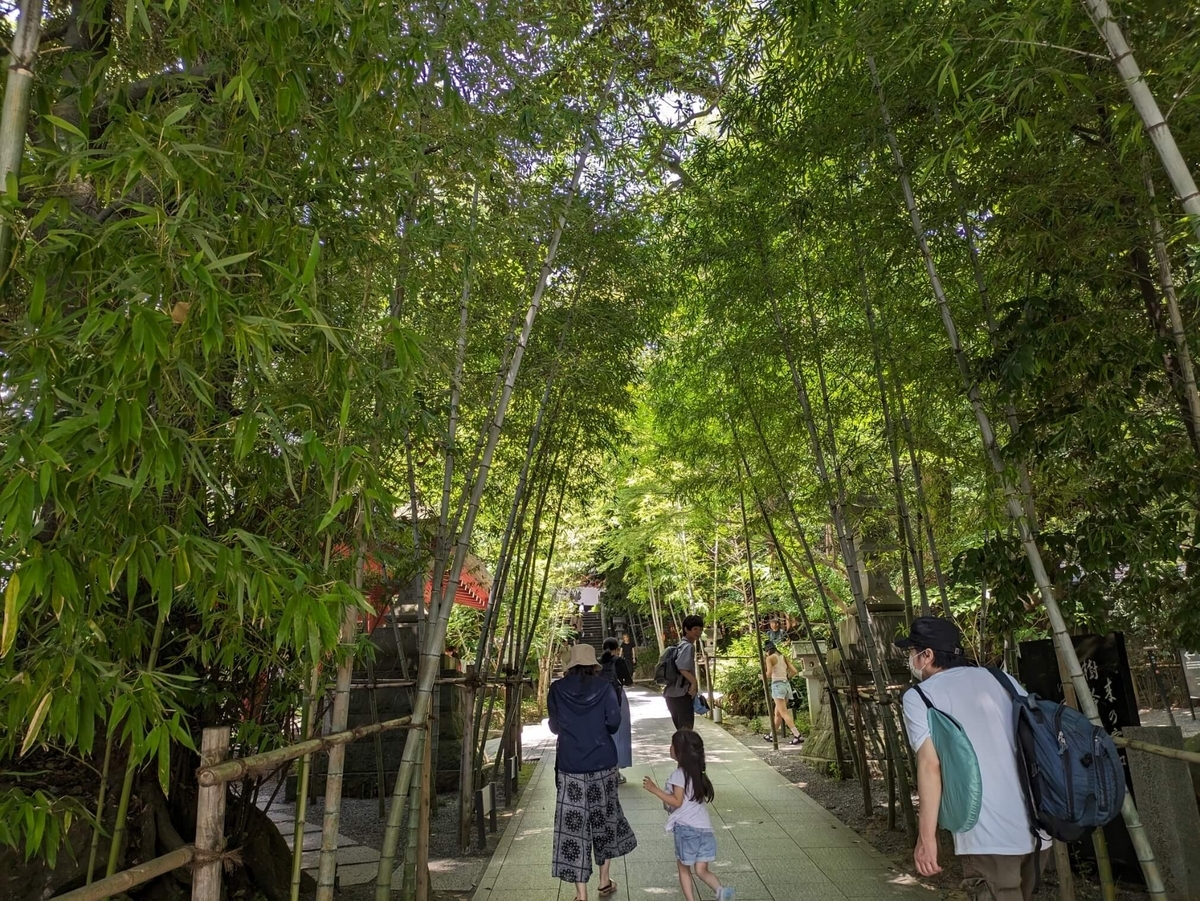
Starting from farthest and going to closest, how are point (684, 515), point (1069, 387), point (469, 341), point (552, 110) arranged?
point (684, 515), point (469, 341), point (552, 110), point (1069, 387)

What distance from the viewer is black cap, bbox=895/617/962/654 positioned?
2.41 m

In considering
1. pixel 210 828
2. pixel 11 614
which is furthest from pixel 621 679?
pixel 11 614

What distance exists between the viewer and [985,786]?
2221 millimetres

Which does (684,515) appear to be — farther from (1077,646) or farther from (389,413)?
(389,413)

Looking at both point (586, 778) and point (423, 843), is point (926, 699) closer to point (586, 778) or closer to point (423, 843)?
point (586, 778)

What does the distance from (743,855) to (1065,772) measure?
2779 millimetres

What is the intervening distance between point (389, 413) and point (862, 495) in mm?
4715

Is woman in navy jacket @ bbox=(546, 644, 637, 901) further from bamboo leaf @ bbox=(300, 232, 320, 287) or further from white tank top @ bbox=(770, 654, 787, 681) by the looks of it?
white tank top @ bbox=(770, 654, 787, 681)

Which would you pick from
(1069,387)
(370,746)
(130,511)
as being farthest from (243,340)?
(370,746)

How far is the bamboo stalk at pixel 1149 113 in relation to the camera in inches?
82.3

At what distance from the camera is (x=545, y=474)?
6051mm

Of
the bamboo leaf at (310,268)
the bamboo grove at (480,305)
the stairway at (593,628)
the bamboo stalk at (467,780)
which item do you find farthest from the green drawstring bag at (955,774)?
the stairway at (593,628)

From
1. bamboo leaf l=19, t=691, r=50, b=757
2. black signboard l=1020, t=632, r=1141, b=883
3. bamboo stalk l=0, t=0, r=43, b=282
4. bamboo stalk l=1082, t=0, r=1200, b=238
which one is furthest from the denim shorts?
bamboo stalk l=0, t=0, r=43, b=282

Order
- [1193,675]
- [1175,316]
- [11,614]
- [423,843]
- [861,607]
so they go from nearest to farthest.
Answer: [11,614], [1175,316], [423,843], [861,607], [1193,675]
